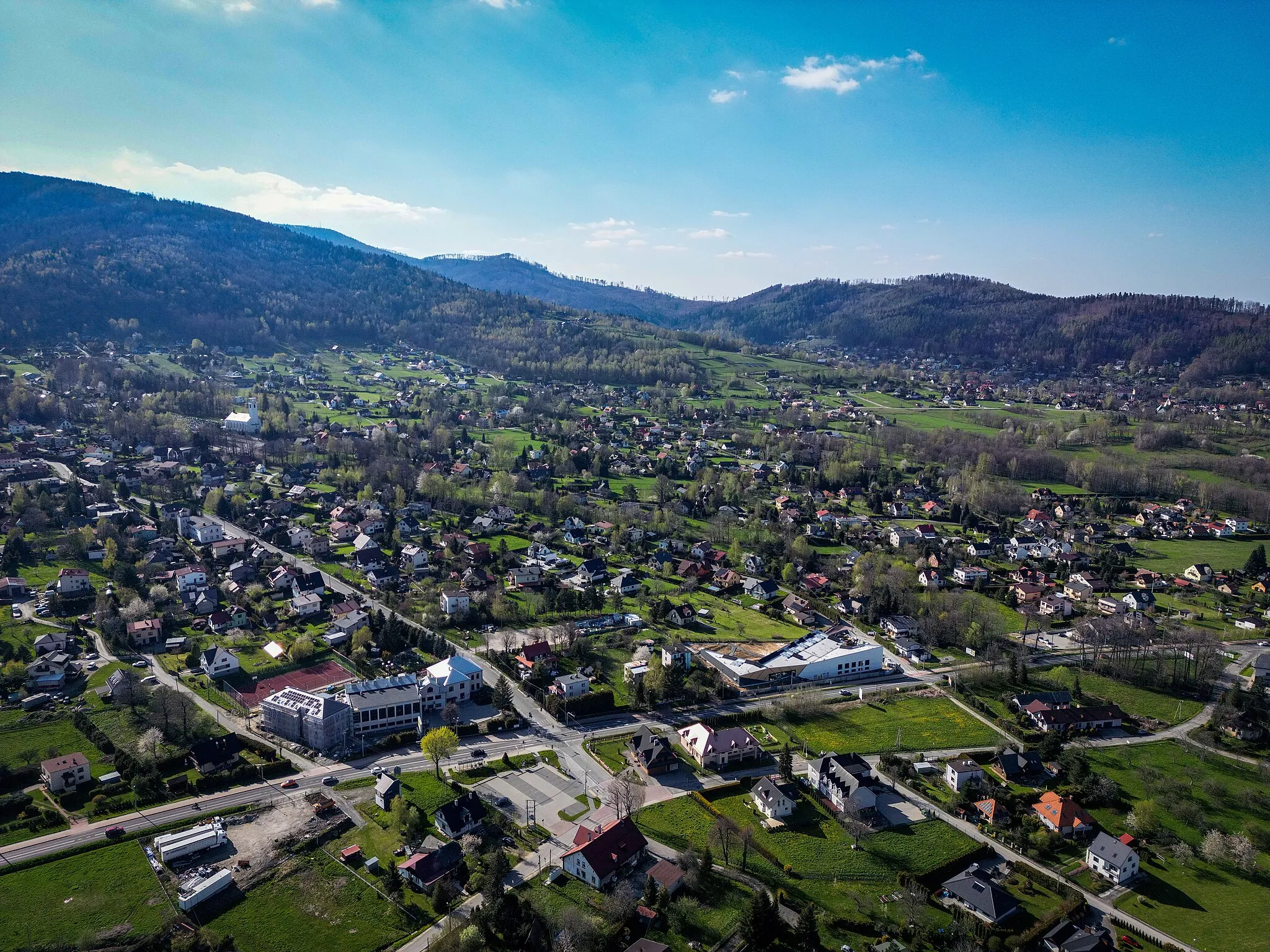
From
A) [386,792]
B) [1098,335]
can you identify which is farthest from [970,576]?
[1098,335]

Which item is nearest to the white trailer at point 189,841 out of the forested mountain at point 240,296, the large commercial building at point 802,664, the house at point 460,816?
the house at point 460,816

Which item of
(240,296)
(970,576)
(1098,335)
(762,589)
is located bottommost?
(762,589)

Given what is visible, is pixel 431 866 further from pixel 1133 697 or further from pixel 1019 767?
pixel 1133 697

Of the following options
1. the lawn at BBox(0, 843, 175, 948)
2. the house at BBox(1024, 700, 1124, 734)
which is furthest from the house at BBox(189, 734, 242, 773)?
the house at BBox(1024, 700, 1124, 734)

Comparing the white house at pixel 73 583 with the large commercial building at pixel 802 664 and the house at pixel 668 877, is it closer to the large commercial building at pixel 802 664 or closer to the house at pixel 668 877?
the large commercial building at pixel 802 664

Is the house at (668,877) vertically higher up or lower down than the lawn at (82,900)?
higher up

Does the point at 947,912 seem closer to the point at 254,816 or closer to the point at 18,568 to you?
the point at 254,816
